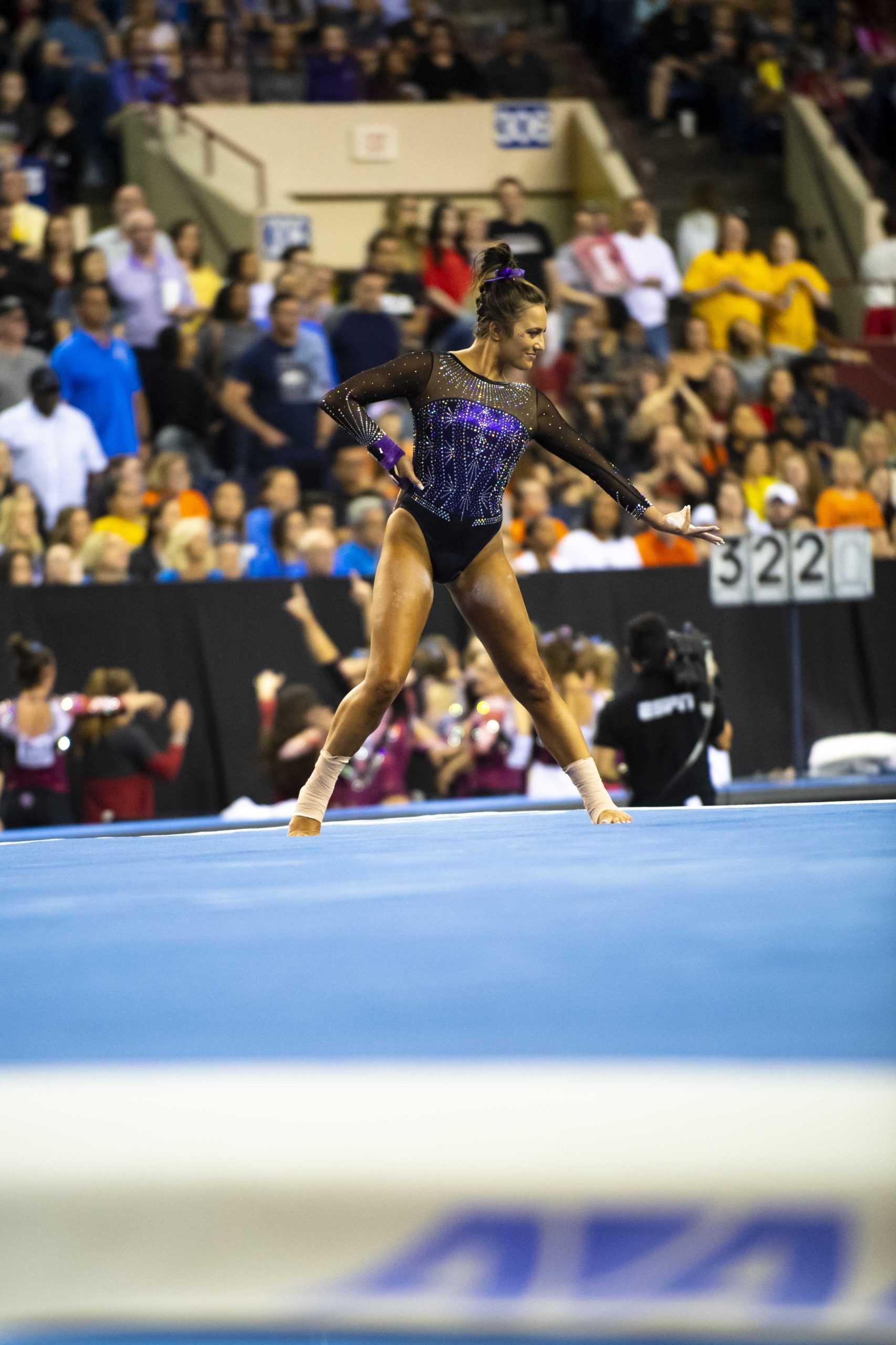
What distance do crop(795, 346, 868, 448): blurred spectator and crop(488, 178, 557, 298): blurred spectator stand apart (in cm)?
171

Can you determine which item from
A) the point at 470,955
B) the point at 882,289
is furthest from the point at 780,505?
the point at 470,955

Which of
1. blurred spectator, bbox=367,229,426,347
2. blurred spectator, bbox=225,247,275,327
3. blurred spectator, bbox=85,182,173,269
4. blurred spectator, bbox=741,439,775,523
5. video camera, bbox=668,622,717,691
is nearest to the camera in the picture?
video camera, bbox=668,622,717,691

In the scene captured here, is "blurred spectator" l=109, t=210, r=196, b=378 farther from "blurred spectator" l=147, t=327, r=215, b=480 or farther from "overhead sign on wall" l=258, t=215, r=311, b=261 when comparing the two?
"overhead sign on wall" l=258, t=215, r=311, b=261

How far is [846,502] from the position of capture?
34.3 ft

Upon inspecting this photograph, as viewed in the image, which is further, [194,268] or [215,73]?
[215,73]

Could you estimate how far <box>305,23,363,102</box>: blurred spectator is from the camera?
13805 mm

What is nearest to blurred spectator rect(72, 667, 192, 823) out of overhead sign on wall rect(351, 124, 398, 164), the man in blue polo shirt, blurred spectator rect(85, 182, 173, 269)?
the man in blue polo shirt

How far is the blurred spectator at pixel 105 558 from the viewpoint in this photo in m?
8.37

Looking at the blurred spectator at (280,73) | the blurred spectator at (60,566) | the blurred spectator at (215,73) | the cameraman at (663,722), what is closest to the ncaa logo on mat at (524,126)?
the blurred spectator at (280,73)

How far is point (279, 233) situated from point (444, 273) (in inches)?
72.4

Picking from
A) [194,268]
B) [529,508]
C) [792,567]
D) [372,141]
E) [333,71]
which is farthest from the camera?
[372,141]

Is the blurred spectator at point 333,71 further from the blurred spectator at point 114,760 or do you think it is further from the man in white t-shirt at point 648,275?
the blurred spectator at point 114,760

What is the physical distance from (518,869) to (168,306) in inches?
293

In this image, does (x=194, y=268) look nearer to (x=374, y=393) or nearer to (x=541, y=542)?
(x=541, y=542)
